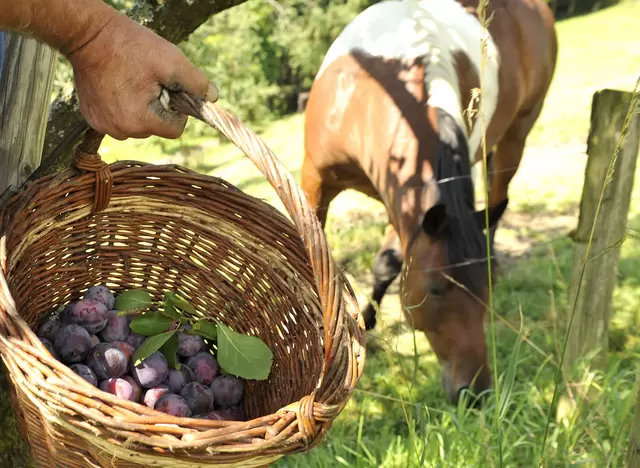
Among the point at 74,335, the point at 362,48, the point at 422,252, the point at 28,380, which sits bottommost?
the point at 422,252

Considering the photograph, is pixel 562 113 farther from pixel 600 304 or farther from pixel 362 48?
pixel 600 304

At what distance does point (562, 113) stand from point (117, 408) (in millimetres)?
8674

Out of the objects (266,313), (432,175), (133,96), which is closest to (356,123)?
(432,175)

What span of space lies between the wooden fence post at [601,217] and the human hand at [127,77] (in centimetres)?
181

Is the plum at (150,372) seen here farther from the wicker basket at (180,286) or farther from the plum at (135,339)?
the wicker basket at (180,286)

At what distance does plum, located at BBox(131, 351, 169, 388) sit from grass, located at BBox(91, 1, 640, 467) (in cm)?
47

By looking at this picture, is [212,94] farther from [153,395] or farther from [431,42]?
[431,42]

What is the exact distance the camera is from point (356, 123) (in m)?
3.25

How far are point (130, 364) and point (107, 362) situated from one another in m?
0.09

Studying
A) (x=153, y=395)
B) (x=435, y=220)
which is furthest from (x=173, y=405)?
(x=435, y=220)

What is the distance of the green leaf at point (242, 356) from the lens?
4.71 ft

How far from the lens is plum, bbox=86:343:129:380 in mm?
1347

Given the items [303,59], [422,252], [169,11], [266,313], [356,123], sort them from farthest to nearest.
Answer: [303,59], [356,123], [422,252], [169,11], [266,313]

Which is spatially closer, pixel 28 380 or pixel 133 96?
pixel 28 380
